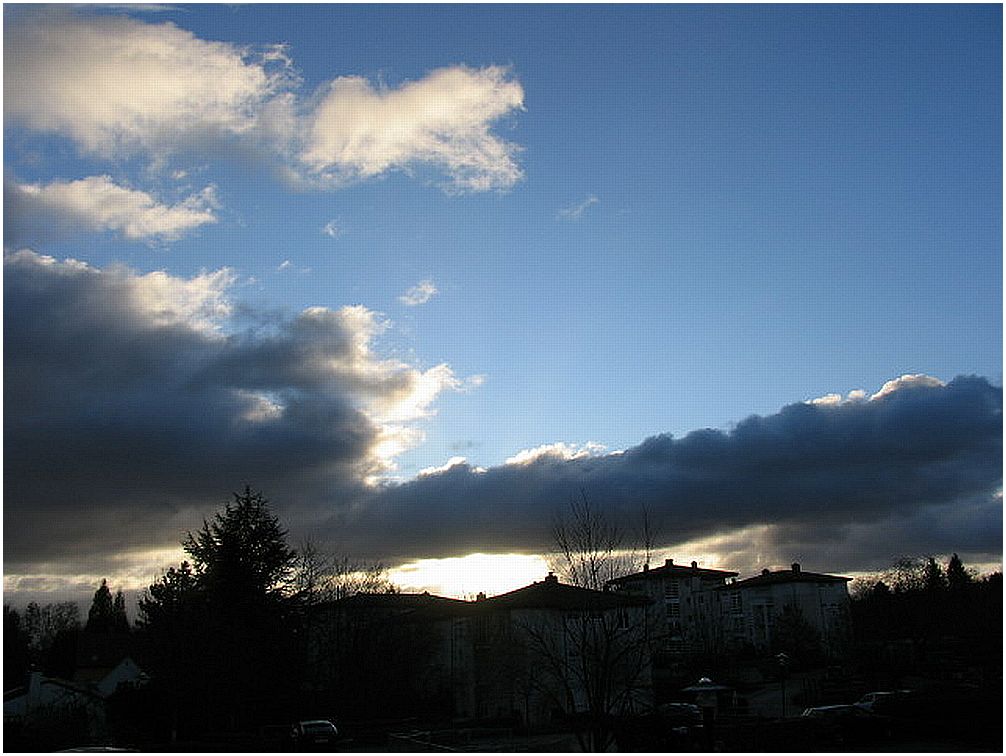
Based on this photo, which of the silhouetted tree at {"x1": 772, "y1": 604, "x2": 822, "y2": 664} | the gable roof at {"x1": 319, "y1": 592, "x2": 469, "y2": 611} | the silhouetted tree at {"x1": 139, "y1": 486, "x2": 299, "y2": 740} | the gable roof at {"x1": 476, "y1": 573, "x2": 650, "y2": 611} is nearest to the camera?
the silhouetted tree at {"x1": 139, "y1": 486, "x2": 299, "y2": 740}

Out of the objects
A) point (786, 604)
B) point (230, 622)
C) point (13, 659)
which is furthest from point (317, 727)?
point (786, 604)

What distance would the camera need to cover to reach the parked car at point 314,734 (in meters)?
33.9

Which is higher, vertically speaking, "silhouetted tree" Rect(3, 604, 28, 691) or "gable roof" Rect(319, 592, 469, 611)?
"gable roof" Rect(319, 592, 469, 611)

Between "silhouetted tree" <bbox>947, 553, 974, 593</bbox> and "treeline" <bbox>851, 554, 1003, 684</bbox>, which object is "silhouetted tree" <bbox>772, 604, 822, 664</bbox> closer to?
"treeline" <bbox>851, 554, 1003, 684</bbox>

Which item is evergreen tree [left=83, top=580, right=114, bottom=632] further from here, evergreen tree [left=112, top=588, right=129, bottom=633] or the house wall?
the house wall

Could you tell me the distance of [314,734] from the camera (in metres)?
34.8

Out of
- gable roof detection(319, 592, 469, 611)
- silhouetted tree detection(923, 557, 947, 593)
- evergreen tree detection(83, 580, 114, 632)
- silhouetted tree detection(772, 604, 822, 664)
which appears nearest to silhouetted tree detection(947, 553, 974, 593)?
silhouetted tree detection(923, 557, 947, 593)

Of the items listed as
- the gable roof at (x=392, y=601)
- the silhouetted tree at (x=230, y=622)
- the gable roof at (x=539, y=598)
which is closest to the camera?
the silhouetted tree at (x=230, y=622)

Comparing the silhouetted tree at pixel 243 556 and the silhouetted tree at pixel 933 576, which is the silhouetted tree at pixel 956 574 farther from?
the silhouetted tree at pixel 243 556

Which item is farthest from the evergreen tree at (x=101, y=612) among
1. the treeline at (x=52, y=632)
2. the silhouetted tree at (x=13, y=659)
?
the silhouetted tree at (x=13, y=659)

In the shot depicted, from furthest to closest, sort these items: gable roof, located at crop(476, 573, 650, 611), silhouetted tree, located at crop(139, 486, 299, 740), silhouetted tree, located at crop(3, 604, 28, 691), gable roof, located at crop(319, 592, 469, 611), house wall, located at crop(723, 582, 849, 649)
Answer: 1. house wall, located at crop(723, 582, 849, 649)
2. silhouetted tree, located at crop(3, 604, 28, 691)
3. gable roof, located at crop(319, 592, 469, 611)
4. gable roof, located at crop(476, 573, 650, 611)
5. silhouetted tree, located at crop(139, 486, 299, 740)

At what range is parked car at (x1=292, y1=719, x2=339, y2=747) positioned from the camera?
33906 mm

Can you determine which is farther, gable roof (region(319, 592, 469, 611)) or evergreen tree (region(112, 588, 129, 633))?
evergreen tree (region(112, 588, 129, 633))

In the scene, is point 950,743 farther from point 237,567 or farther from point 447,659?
point 447,659
